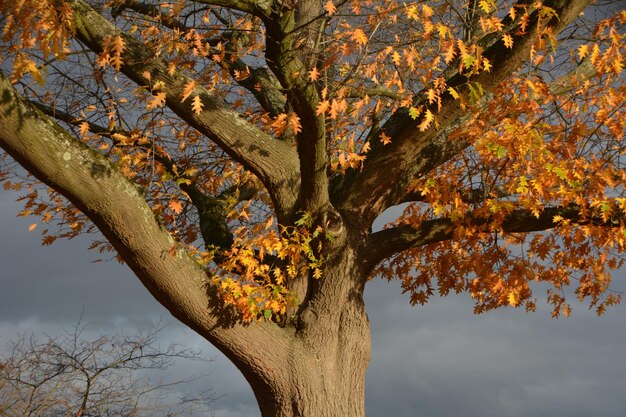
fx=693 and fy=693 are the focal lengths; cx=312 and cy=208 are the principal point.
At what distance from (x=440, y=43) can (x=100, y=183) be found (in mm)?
3800

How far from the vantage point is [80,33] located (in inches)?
278

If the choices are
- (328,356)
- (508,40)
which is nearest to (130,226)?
(328,356)

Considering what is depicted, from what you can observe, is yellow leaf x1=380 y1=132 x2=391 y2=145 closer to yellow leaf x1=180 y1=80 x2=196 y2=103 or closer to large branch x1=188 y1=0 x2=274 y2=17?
large branch x1=188 y1=0 x2=274 y2=17

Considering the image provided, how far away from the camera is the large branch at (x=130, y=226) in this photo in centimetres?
598

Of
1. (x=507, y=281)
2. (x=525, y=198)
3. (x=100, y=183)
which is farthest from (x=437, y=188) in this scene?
(x=100, y=183)

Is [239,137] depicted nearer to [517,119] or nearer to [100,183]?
[100,183]

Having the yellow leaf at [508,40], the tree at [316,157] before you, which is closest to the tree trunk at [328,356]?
the tree at [316,157]

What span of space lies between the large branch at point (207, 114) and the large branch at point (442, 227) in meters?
1.41

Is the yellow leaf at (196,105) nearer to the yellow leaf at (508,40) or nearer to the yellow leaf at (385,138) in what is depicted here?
the yellow leaf at (385,138)

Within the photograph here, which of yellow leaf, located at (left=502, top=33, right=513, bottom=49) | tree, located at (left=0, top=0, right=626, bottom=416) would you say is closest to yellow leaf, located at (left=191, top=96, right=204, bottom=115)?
tree, located at (left=0, top=0, right=626, bottom=416)

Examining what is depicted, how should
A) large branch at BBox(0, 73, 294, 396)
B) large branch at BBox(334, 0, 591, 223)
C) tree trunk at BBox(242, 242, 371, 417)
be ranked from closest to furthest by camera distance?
large branch at BBox(0, 73, 294, 396) < large branch at BBox(334, 0, 591, 223) < tree trunk at BBox(242, 242, 371, 417)

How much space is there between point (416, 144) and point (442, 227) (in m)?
1.41

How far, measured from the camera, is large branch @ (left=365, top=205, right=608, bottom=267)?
848 centimetres

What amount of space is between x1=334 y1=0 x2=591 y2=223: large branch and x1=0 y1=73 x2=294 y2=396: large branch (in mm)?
1923
